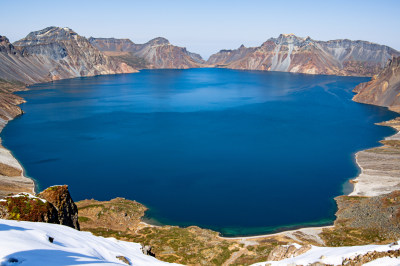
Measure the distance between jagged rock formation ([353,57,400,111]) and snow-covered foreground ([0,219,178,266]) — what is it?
173m

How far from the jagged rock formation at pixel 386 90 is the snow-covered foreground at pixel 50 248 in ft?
566

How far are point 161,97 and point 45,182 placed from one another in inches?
4951

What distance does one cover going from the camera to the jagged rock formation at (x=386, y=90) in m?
170

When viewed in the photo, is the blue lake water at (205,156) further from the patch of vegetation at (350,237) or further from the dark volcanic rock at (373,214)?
the patch of vegetation at (350,237)

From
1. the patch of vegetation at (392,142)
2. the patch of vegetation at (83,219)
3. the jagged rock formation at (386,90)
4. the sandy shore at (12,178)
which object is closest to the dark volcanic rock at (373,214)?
the patch of vegetation at (83,219)

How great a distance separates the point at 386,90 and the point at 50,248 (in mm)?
192502

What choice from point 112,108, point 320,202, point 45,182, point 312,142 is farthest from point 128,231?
point 112,108

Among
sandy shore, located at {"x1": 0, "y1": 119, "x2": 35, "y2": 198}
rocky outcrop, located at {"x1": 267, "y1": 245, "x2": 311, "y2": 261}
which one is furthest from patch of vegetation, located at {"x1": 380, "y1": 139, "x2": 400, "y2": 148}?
sandy shore, located at {"x1": 0, "y1": 119, "x2": 35, "y2": 198}

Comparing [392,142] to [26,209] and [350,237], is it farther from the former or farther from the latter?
[26,209]

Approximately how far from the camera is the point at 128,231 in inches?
2125

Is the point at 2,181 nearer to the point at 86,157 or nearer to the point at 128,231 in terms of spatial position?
the point at 86,157

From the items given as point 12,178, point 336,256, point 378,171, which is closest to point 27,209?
point 336,256

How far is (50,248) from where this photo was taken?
21.1 meters

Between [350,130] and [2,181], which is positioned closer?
[2,181]
